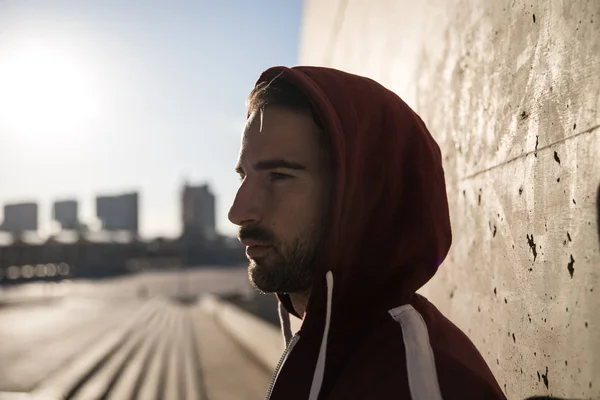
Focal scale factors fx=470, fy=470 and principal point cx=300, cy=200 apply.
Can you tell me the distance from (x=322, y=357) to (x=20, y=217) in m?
140

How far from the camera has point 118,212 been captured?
128 meters

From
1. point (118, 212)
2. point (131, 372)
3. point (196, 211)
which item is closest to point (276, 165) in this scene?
point (131, 372)

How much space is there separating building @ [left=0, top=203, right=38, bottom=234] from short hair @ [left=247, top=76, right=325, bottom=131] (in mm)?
135256

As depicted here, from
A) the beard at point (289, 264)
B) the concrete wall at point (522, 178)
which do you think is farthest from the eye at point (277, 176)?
the concrete wall at point (522, 178)

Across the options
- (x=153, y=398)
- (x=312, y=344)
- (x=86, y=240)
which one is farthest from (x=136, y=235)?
(x=312, y=344)

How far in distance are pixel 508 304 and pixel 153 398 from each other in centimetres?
755

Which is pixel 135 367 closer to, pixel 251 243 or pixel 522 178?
pixel 251 243

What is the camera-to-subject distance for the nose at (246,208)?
4.30ft

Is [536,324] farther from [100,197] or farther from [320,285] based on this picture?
[100,197]

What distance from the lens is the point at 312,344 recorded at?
4.04 ft

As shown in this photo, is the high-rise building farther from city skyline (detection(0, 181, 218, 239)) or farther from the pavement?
the pavement

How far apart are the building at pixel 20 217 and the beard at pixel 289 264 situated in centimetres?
13533

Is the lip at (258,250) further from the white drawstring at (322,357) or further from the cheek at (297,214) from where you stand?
the white drawstring at (322,357)

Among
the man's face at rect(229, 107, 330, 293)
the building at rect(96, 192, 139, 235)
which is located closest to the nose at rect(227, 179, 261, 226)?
the man's face at rect(229, 107, 330, 293)
